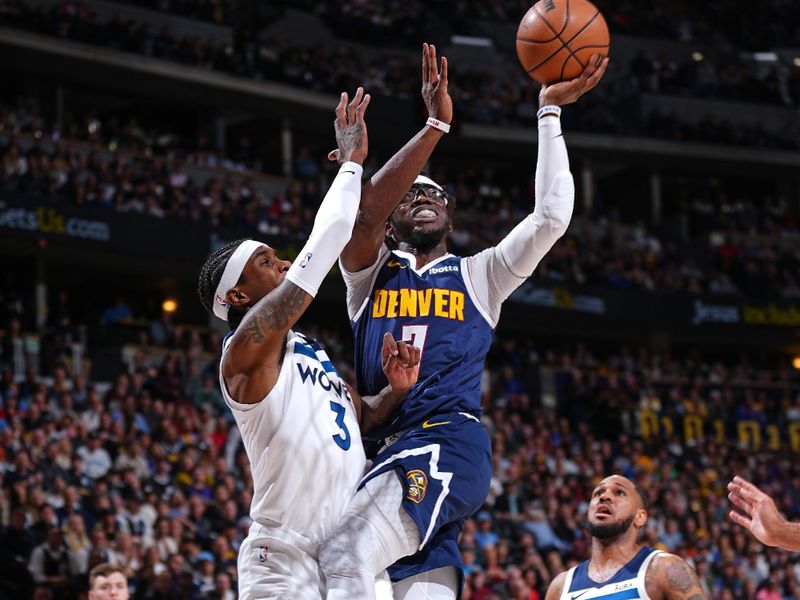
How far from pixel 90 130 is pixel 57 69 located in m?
2.07

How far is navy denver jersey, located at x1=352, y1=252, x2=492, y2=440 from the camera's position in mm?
4969

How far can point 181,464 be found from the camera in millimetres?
14844

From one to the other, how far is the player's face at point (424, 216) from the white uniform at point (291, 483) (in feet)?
2.98

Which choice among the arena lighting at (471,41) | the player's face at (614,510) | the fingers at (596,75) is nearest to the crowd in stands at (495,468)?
the player's face at (614,510)

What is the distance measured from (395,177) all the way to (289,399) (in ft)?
3.41

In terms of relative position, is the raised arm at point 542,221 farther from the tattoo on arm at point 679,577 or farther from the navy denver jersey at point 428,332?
the tattoo on arm at point 679,577

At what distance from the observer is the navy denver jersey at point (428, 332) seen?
4.97 meters

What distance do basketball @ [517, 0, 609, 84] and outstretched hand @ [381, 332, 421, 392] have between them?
1.47m

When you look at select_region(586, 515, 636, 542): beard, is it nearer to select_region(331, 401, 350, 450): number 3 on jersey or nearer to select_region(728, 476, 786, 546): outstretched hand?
select_region(728, 476, 786, 546): outstretched hand

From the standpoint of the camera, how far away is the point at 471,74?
31.7 meters

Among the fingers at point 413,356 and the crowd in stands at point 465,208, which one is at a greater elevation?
the crowd in stands at point 465,208

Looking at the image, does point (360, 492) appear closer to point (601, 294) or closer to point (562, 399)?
point (562, 399)

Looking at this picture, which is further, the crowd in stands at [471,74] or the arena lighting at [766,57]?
the arena lighting at [766,57]

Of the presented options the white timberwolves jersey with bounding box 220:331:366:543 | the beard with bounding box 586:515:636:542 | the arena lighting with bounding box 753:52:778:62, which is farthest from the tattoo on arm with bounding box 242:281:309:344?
the arena lighting with bounding box 753:52:778:62
